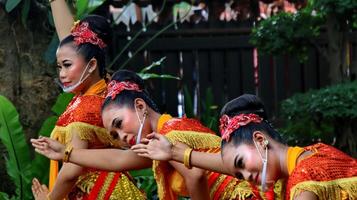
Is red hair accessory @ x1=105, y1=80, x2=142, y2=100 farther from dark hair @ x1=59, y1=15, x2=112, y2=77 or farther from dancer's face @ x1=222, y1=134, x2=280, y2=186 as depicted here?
dancer's face @ x1=222, y1=134, x2=280, y2=186

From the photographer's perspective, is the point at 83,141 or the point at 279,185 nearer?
the point at 279,185

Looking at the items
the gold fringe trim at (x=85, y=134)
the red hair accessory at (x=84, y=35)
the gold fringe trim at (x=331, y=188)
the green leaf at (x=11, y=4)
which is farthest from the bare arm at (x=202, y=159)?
→ the green leaf at (x=11, y=4)

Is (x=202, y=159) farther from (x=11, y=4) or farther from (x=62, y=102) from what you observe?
(x=11, y=4)

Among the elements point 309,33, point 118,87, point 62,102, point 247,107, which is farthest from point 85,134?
point 309,33

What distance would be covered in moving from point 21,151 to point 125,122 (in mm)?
2199

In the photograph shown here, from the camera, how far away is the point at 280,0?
938 centimetres

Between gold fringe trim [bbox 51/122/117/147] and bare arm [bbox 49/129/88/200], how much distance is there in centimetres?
2

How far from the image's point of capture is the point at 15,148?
632 cm

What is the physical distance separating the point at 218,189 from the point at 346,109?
3.23 metres

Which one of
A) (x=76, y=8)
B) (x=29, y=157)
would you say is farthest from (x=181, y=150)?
(x=76, y=8)

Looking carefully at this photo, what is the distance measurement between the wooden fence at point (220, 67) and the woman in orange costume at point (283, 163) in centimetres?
537

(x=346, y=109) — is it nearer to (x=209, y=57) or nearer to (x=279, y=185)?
(x=209, y=57)

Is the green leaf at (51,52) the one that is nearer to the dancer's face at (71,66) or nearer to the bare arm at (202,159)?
the dancer's face at (71,66)

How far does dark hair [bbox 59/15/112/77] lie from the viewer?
185 inches
